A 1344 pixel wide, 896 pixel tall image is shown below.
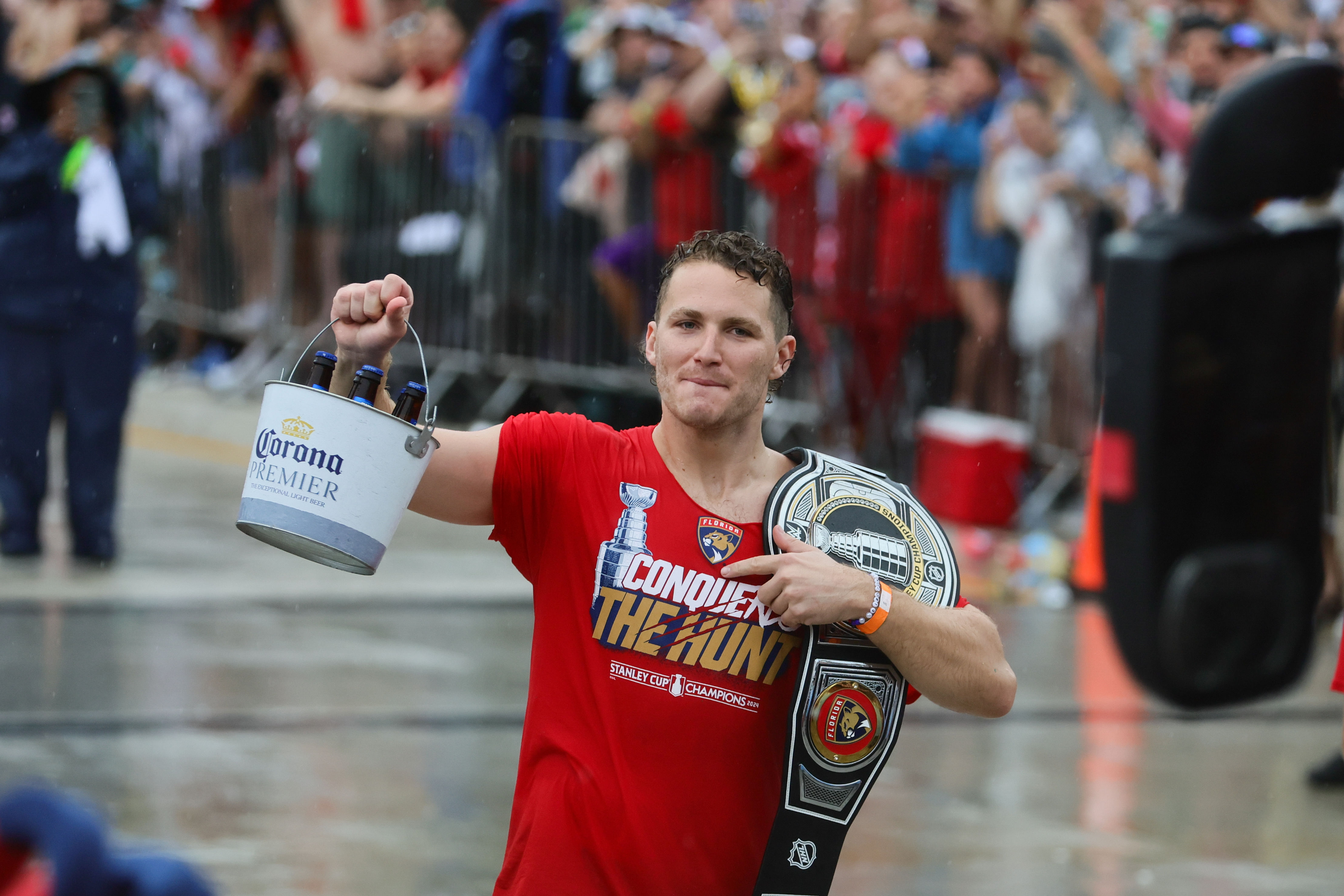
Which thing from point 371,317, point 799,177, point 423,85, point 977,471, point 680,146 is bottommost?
point 371,317

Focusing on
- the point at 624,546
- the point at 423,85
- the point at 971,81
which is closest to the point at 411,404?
the point at 624,546

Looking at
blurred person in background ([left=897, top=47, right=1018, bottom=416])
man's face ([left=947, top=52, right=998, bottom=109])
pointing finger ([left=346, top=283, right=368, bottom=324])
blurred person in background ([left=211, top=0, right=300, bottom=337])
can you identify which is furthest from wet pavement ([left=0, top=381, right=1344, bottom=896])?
blurred person in background ([left=211, top=0, right=300, bottom=337])

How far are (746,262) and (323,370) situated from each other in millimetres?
786

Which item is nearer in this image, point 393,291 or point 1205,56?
point 393,291

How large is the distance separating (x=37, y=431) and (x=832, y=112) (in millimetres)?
4559

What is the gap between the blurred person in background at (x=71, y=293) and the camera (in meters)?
8.87

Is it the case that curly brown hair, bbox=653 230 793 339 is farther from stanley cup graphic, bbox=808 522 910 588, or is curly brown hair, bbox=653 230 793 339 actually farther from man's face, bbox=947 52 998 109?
man's face, bbox=947 52 998 109

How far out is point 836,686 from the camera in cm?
318

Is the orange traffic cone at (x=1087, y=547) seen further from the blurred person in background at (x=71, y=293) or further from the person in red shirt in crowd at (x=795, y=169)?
the blurred person in background at (x=71, y=293)

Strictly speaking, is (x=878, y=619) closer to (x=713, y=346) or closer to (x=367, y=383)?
(x=713, y=346)

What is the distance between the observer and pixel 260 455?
3170 mm

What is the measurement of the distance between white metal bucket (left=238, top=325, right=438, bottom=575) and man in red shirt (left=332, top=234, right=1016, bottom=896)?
0.14m

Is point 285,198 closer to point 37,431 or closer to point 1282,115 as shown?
point 37,431

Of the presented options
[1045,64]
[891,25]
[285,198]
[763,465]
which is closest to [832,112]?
[891,25]
